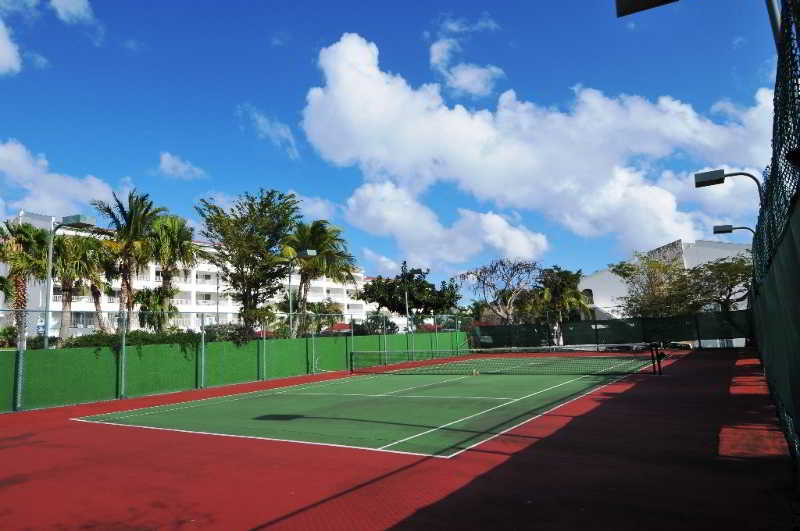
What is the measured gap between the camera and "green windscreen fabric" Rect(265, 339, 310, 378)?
25753 mm

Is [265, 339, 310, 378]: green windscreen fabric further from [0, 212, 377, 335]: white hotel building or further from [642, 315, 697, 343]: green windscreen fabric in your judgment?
[642, 315, 697, 343]: green windscreen fabric

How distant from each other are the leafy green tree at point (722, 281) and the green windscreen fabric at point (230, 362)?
3264cm

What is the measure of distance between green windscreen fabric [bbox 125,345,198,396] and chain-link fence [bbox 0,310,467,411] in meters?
0.04

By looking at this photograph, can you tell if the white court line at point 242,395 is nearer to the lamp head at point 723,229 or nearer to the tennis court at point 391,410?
the tennis court at point 391,410

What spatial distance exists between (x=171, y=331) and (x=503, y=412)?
14451 mm

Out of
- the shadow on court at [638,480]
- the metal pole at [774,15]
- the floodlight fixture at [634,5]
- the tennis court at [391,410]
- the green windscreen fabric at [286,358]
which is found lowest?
the tennis court at [391,410]

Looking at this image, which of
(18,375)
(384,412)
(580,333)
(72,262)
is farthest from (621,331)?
(18,375)

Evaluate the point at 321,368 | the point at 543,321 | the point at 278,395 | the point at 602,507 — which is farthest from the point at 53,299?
the point at 602,507

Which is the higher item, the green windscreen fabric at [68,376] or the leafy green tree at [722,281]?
the leafy green tree at [722,281]

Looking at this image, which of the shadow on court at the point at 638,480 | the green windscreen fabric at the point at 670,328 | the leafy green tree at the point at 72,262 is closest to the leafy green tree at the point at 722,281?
the green windscreen fabric at the point at 670,328

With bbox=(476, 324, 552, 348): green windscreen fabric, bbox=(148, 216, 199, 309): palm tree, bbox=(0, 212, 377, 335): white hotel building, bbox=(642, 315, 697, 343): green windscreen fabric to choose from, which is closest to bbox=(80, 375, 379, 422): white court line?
bbox=(0, 212, 377, 335): white hotel building

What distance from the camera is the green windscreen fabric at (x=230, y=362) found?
22828mm

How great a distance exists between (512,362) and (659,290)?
19.8 m

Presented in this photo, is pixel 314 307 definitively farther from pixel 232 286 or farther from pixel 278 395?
pixel 278 395
